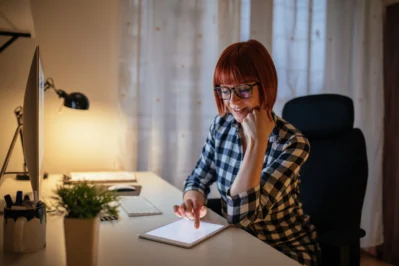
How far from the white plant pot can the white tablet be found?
263 mm

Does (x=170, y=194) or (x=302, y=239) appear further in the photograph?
(x=170, y=194)

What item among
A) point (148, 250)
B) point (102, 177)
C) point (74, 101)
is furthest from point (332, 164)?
point (74, 101)

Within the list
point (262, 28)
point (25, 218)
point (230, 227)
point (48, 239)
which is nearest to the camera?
point (25, 218)

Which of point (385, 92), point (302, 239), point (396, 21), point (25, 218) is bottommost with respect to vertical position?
point (302, 239)

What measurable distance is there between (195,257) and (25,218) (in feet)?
1.30

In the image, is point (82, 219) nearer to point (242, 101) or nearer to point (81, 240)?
point (81, 240)

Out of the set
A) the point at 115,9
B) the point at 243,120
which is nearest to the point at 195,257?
the point at 243,120

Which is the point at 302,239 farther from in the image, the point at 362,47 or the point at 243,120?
the point at 362,47

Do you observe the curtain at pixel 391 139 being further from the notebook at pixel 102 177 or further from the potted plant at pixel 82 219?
the potted plant at pixel 82 219

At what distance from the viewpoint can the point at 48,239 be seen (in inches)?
40.8

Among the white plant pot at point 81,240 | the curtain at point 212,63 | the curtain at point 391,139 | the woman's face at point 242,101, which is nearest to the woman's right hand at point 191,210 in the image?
the woman's face at point 242,101

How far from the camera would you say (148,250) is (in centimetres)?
97

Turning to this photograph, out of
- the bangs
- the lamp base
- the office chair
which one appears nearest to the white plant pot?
the bangs

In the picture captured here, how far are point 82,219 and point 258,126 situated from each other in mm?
652
